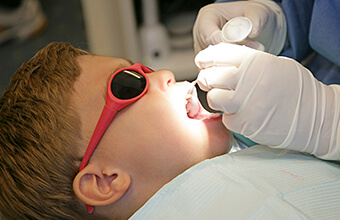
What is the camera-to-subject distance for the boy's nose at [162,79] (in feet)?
2.74

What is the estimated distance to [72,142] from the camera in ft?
2.51

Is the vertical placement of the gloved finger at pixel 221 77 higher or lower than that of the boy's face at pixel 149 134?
higher

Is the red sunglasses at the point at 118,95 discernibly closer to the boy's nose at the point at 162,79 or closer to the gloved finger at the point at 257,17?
the boy's nose at the point at 162,79

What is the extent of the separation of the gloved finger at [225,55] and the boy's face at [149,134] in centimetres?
11

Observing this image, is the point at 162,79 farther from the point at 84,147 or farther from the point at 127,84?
the point at 84,147

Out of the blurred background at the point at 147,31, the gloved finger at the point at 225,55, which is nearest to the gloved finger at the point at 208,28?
the gloved finger at the point at 225,55

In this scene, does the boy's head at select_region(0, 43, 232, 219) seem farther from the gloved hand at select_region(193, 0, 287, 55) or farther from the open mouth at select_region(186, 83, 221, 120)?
the gloved hand at select_region(193, 0, 287, 55)

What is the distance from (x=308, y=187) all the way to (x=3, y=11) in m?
2.49

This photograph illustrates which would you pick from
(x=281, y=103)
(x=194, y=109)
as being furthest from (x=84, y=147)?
(x=281, y=103)

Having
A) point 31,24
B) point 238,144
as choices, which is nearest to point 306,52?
point 238,144

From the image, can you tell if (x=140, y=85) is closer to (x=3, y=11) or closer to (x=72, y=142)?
(x=72, y=142)

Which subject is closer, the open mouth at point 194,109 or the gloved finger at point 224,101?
the gloved finger at point 224,101

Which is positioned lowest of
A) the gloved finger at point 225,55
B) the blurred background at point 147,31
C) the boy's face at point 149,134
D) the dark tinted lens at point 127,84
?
the blurred background at point 147,31

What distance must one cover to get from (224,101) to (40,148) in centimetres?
41
